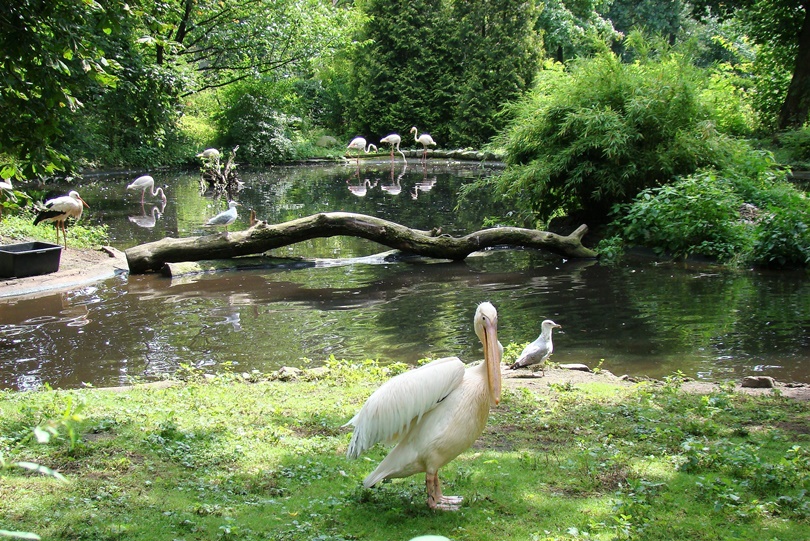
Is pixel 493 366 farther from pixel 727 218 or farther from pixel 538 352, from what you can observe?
pixel 727 218

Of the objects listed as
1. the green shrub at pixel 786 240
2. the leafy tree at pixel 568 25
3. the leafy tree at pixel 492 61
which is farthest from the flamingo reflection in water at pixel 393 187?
the leafy tree at pixel 568 25

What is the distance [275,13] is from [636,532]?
2539 centimetres

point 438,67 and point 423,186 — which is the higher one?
point 438,67

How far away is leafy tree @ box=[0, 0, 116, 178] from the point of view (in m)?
5.47

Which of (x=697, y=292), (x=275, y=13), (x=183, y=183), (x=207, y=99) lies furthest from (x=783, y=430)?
(x=207, y=99)

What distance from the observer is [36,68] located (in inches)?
220

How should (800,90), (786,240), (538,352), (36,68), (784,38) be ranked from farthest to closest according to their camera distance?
1. (784,38)
2. (800,90)
3. (786,240)
4. (538,352)
5. (36,68)

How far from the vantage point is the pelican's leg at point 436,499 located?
4062 millimetres

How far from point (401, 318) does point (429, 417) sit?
6321 millimetres

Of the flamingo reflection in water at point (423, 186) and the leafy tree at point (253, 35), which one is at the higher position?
the leafy tree at point (253, 35)

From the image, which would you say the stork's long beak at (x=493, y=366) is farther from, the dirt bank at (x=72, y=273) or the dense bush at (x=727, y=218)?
the dense bush at (x=727, y=218)

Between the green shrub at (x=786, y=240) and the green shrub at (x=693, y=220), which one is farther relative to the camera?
the green shrub at (x=693, y=220)

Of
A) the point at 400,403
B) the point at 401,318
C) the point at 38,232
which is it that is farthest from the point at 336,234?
the point at 400,403

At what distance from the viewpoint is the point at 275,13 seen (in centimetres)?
2605
